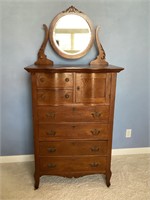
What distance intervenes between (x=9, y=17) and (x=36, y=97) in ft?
3.32

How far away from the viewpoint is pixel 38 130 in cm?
174

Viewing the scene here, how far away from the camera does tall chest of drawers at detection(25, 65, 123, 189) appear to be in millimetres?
1651

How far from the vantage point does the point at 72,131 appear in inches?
68.9

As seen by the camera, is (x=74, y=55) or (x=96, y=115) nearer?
(x=96, y=115)

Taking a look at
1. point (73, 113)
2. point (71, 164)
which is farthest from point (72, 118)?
point (71, 164)

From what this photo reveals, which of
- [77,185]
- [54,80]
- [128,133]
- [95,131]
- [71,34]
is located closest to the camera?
[54,80]

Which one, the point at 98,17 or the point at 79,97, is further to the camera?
the point at 98,17

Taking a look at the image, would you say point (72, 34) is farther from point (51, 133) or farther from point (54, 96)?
point (51, 133)

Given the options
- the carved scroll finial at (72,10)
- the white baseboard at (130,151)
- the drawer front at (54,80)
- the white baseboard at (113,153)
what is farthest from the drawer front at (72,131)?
the carved scroll finial at (72,10)

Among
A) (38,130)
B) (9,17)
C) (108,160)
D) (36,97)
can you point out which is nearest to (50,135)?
(38,130)

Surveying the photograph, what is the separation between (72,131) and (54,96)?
0.38 meters

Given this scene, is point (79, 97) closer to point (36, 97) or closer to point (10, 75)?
point (36, 97)

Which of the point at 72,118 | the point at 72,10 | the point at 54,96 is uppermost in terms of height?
the point at 72,10

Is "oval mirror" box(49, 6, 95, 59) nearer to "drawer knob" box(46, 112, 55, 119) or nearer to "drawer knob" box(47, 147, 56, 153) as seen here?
"drawer knob" box(46, 112, 55, 119)
